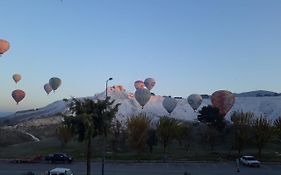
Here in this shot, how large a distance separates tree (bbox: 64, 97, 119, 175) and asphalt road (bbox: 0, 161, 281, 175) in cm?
1337

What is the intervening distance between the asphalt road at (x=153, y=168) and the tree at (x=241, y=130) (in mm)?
8078

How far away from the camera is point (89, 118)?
123ft

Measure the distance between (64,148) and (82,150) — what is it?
550cm

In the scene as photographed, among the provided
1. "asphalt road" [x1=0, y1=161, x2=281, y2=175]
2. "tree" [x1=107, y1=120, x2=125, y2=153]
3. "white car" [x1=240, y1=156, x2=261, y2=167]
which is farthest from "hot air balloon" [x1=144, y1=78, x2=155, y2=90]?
"white car" [x1=240, y1=156, x2=261, y2=167]

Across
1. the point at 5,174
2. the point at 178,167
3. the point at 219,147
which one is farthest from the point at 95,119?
the point at 219,147

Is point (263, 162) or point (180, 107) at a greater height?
point (180, 107)

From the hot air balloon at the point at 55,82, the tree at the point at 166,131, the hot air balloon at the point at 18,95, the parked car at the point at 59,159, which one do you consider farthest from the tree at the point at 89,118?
the hot air balloon at the point at 18,95

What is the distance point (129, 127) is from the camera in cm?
7250

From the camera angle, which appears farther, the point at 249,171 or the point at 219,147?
the point at 219,147

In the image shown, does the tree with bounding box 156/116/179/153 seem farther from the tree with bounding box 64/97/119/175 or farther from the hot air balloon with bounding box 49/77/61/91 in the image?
the hot air balloon with bounding box 49/77/61/91

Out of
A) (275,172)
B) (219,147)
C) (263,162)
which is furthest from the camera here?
(219,147)

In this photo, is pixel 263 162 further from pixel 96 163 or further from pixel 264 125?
pixel 96 163

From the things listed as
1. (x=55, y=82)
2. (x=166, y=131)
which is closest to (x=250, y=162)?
(x=166, y=131)

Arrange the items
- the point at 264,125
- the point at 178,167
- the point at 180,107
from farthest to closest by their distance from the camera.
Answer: the point at 180,107 < the point at 264,125 < the point at 178,167
